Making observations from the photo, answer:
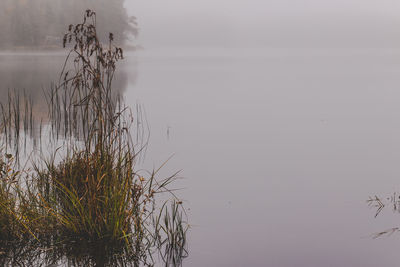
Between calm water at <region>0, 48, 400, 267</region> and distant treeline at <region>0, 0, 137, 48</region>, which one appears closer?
calm water at <region>0, 48, 400, 267</region>

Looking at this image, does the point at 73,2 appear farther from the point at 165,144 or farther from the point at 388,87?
the point at 165,144

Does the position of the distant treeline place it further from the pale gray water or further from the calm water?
the pale gray water

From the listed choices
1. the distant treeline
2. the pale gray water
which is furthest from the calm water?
the distant treeline

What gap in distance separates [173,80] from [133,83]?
219 centimetres

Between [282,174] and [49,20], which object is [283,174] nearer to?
[282,174]

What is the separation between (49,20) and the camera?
174 ft

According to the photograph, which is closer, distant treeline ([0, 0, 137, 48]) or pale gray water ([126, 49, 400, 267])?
pale gray water ([126, 49, 400, 267])

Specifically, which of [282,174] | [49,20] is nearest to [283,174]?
[282,174]

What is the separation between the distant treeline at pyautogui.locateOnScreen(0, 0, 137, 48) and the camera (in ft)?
169

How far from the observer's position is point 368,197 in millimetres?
5891

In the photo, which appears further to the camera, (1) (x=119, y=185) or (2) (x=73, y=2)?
(2) (x=73, y=2)

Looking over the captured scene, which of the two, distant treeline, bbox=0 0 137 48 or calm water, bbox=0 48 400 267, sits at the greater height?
distant treeline, bbox=0 0 137 48

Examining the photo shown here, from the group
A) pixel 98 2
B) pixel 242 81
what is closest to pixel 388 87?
pixel 242 81

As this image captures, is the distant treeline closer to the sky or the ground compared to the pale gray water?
closer to the sky
